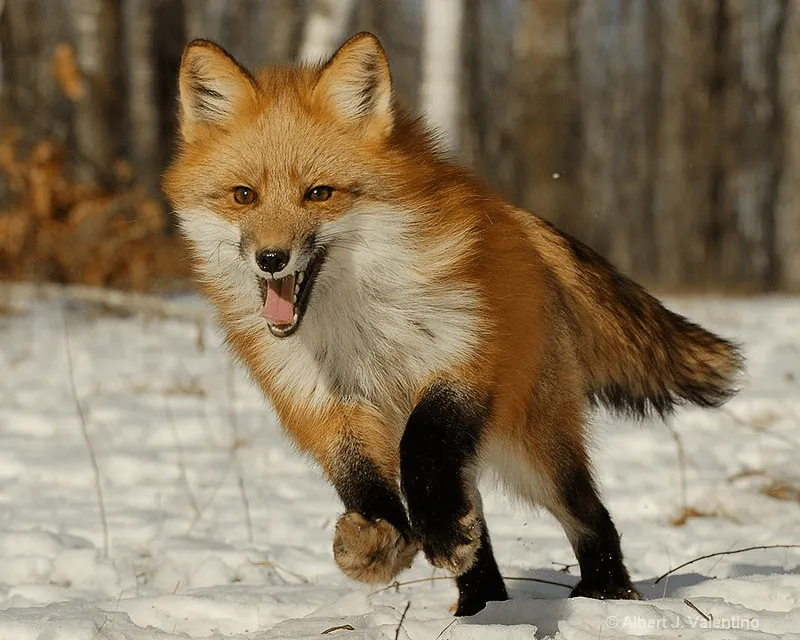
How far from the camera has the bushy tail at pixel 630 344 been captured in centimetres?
417

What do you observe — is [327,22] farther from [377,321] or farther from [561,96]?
[377,321]

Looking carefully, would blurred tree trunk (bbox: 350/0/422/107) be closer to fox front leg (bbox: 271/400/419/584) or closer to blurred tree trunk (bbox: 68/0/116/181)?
blurred tree trunk (bbox: 68/0/116/181)

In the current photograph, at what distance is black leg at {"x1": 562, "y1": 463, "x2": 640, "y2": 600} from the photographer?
3.87 metres

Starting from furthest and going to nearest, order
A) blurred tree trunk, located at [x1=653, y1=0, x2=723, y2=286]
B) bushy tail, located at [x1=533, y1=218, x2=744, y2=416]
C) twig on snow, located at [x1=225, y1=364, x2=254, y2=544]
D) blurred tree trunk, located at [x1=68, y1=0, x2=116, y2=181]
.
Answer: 1. blurred tree trunk, located at [x1=653, y1=0, x2=723, y2=286]
2. blurred tree trunk, located at [x1=68, y1=0, x2=116, y2=181]
3. twig on snow, located at [x1=225, y1=364, x2=254, y2=544]
4. bushy tail, located at [x1=533, y1=218, x2=744, y2=416]

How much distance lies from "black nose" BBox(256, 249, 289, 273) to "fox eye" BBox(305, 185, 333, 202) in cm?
28

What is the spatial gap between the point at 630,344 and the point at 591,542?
817mm

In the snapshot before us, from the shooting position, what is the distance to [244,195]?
3521 mm

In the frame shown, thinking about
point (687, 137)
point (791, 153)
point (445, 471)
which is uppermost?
point (445, 471)

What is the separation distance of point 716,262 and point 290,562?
68.6ft

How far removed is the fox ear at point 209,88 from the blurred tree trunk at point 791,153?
14347mm

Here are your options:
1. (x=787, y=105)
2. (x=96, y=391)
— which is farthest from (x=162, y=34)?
(x=96, y=391)

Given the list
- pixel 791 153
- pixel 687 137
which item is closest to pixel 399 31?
pixel 687 137

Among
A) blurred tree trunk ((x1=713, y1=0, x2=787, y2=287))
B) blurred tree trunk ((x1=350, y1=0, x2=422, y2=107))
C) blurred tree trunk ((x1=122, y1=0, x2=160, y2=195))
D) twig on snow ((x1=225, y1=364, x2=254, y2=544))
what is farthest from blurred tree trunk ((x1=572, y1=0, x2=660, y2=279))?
twig on snow ((x1=225, y1=364, x2=254, y2=544))

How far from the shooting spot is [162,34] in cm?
1897
